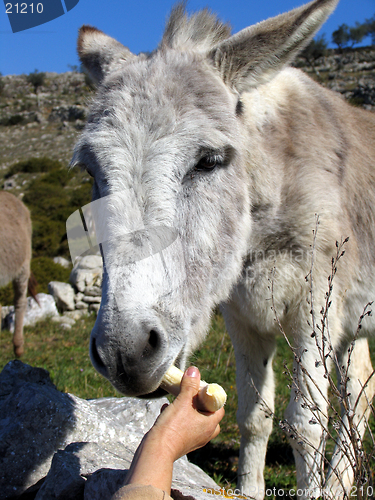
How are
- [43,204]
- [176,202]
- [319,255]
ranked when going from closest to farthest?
[176,202]
[319,255]
[43,204]

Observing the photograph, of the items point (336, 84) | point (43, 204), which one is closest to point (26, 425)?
point (43, 204)

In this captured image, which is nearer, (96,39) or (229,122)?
(229,122)

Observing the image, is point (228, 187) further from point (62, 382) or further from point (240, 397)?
point (62, 382)

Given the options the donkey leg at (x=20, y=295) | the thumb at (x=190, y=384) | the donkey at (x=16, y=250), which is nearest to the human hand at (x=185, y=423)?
the thumb at (x=190, y=384)

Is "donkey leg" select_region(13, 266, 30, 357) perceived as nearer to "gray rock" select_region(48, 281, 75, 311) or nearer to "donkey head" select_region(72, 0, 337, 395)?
"gray rock" select_region(48, 281, 75, 311)

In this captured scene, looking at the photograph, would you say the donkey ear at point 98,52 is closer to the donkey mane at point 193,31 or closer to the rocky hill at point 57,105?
the donkey mane at point 193,31

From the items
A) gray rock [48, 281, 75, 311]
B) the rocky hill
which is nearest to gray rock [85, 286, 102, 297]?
gray rock [48, 281, 75, 311]

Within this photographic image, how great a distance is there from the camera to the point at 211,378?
481 cm

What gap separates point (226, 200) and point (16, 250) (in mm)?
6496

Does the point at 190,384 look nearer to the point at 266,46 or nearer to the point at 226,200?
the point at 226,200

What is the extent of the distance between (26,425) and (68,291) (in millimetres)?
8101

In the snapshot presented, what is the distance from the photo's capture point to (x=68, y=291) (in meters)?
10.1

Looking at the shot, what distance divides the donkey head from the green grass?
0.54 meters

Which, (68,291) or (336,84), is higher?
(336,84)
